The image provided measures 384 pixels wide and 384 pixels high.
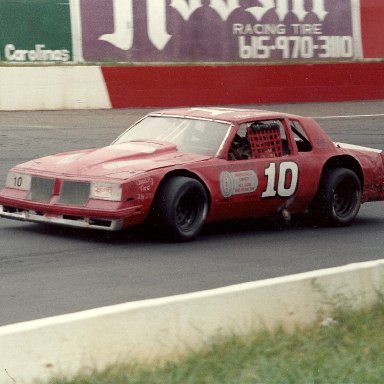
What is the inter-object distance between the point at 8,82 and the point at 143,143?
956 centimetres

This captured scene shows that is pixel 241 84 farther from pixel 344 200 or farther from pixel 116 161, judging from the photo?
pixel 116 161

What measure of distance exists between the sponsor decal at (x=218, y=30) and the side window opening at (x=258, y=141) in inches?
436

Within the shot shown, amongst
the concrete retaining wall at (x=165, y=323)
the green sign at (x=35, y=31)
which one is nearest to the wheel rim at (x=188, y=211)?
the concrete retaining wall at (x=165, y=323)

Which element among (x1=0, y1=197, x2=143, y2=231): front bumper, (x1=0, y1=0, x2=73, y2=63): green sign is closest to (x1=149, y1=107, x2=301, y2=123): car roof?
(x1=0, y1=197, x2=143, y2=231): front bumper

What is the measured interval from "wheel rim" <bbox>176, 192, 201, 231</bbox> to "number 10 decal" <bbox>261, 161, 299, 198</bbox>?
809mm

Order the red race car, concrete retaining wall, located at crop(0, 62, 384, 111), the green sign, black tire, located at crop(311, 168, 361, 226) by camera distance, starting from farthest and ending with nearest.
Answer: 1. the green sign
2. concrete retaining wall, located at crop(0, 62, 384, 111)
3. black tire, located at crop(311, 168, 361, 226)
4. the red race car

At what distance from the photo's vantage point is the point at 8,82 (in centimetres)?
1964

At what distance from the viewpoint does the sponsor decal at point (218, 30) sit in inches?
860

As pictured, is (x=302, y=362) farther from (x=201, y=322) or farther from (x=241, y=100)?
(x=241, y=100)

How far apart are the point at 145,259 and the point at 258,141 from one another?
201 centimetres

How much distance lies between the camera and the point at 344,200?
37.5ft

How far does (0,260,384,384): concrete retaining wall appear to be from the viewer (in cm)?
529

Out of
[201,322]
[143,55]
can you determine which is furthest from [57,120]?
[201,322]

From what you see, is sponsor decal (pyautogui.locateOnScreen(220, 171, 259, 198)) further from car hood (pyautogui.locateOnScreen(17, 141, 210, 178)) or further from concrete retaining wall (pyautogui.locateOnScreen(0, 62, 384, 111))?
concrete retaining wall (pyautogui.locateOnScreen(0, 62, 384, 111))
